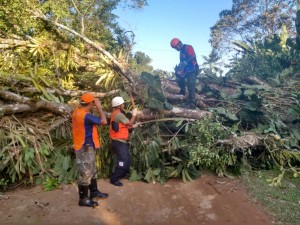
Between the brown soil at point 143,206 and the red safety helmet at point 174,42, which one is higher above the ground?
the red safety helmet at point 174,42

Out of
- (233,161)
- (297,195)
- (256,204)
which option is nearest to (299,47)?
(233,161)

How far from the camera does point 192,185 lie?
5281 mm

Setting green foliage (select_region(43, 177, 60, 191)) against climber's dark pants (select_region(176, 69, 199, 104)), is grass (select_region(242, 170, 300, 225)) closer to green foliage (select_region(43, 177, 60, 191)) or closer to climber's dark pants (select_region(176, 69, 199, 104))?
climber's dark pants (select_region(176, 69, 199, 104))

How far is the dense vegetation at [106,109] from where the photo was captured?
5.24m

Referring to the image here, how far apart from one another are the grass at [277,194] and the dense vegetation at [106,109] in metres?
0.19

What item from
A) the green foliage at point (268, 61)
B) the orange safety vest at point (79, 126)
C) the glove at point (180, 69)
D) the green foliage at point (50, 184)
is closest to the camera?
the orange safety vest at point (79, 126)

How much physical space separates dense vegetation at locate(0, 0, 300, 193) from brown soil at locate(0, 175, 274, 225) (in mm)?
366

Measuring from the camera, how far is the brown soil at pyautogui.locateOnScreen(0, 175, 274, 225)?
3953mm

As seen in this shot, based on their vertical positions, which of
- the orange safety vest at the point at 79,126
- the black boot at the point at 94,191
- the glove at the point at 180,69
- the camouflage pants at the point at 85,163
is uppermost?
the glove at the point at 180,69

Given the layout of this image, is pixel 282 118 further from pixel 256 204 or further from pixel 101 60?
pixel 101 60

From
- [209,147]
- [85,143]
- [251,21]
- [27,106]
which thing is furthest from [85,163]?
[251,21]

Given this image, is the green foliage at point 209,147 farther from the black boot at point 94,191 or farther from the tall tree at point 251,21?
the tall tree at point 251,21

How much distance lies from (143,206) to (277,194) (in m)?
2.15

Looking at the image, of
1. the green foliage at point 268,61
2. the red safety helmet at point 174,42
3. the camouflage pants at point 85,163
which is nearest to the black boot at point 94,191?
the camouflage pants at point 85,163
